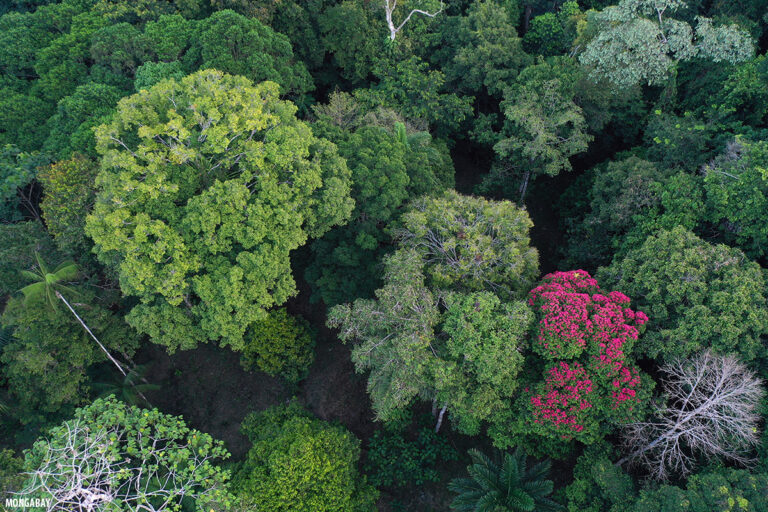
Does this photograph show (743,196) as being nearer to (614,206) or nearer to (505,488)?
(614,206)

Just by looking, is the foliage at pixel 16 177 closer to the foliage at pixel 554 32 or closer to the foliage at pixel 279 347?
the foliage at pixel 279 347

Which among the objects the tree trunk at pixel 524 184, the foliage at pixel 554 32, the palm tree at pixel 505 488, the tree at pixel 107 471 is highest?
the foliage at pixel 554 32

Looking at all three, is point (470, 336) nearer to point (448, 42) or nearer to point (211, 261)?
point (211, 261)

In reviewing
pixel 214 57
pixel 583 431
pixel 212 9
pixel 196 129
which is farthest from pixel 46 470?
pixel 212 9

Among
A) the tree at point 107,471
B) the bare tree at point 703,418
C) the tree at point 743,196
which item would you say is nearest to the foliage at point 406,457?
the tree at point 107,471

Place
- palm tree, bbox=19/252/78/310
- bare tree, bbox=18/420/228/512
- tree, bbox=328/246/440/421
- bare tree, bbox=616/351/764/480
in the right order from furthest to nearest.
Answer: palm tree, bbox=19/252/78/310 → tree, bbox=328/246/440/421 → bare tree, bbox=616/351/764/480 → bare tree, bbox=18/420/228/512

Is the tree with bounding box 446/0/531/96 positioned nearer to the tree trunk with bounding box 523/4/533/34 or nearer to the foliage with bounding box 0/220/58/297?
the tree trunk with bounding box 523/4/533/34

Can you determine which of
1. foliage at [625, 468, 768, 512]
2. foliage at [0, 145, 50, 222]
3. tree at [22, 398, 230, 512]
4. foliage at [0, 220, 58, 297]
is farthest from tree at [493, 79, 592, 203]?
foliage at [0, 145, 50, 222]
